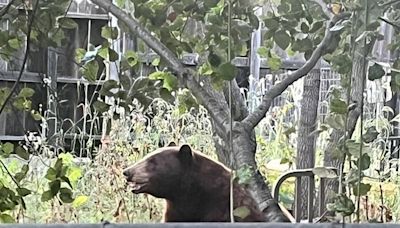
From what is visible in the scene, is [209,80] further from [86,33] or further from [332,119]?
[86,33]

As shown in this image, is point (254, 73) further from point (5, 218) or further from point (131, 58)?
point (5, 218)

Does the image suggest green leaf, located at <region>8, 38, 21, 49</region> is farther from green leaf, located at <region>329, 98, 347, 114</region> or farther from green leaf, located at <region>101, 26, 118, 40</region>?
green leaf, located at <region>329, 98, 347, 114</region>

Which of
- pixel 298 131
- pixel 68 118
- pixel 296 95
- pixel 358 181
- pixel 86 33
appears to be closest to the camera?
pixel 358 181

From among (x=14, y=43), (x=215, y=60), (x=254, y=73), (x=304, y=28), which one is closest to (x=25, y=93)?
(x=14, y=43)

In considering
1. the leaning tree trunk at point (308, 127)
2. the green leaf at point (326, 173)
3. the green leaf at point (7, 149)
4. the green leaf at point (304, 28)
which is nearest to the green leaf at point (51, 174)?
the green leaf at point (7, 149)

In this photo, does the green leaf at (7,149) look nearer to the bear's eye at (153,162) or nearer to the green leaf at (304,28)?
the bear's eye at (153,162)

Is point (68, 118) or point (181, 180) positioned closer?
point (181, 180)

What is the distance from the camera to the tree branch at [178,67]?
3.11ft

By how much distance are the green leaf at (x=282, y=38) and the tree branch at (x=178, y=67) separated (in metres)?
0.14

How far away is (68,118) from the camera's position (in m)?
1.57

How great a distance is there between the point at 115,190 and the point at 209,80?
61 cm

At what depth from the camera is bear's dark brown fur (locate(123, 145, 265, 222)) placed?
3.33 ft

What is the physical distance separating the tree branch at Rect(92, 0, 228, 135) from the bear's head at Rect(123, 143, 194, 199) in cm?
9

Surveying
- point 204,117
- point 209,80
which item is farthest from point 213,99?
point 204,117
